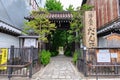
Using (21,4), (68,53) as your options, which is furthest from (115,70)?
(68,53)

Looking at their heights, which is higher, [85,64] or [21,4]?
[21,4]

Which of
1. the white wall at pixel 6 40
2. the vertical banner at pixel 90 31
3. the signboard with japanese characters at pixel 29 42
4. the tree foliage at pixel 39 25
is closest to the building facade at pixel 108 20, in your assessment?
the vertical banner at pixel 90 31

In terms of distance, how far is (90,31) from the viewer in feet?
39.1

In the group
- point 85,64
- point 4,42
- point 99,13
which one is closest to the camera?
point 85,64

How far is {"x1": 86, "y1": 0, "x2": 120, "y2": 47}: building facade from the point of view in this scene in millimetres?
11211

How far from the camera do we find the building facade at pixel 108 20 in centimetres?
1121

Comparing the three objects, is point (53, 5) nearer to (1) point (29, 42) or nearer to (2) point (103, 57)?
(1) point (29, 42)

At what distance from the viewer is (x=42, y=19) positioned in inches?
658

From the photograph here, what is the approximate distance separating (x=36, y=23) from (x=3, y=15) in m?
4.33

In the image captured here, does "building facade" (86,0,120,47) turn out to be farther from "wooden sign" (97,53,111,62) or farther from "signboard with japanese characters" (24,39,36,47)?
"signboard with japanese characters" (24,39,36,47)

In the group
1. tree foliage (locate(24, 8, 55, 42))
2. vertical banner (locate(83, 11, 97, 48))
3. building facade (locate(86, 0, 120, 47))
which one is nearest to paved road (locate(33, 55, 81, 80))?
vertical banner (locate(83, 11, 97, 48))

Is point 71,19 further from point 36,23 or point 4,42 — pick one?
point 4,42

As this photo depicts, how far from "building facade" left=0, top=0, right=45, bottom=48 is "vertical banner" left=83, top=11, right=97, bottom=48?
216 inches

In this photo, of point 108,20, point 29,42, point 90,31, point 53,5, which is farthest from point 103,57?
point 53,5
